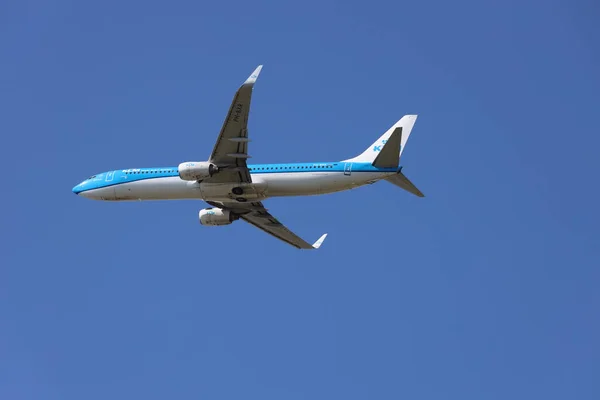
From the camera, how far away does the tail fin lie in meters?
52.8

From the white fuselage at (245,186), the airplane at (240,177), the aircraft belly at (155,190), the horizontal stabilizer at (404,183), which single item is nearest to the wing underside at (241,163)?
the airplane at (240,177)

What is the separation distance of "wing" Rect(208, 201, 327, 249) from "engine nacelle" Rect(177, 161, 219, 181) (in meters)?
5.06

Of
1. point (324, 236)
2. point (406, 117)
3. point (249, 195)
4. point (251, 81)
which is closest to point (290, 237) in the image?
point (324, 236)

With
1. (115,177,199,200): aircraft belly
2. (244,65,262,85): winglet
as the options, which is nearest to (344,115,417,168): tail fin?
(244,65,262,85): winglet

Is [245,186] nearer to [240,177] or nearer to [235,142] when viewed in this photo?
[240,177]

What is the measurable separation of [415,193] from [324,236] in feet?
42.8

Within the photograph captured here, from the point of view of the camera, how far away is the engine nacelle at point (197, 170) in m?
55.6

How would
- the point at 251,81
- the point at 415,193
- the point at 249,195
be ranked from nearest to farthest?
the point at 251,81 → the point at 415,193 → the point at 249,195

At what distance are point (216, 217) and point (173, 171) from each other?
503cm

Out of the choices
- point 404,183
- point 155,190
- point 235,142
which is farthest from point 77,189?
point 404,183

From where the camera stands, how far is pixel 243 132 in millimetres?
52969

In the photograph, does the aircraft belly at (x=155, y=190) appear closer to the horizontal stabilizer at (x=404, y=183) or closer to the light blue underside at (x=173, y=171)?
the light blue underside at (x=173, y=171)

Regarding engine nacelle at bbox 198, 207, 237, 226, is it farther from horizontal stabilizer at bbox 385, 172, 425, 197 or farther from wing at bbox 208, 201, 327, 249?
horizontal stabilizer at bbox 385, 172, 425, 197

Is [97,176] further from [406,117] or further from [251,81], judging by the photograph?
[406,117]
